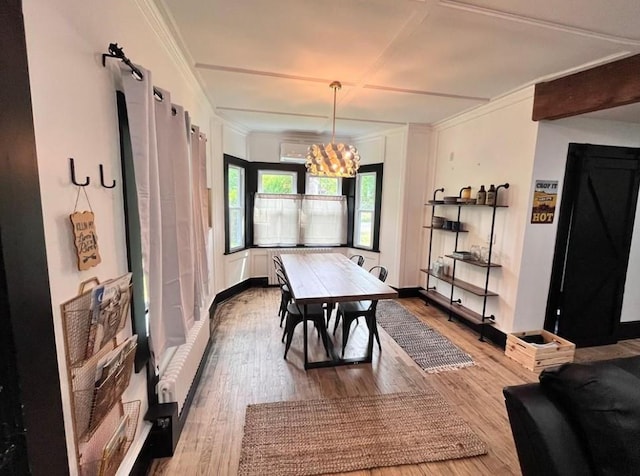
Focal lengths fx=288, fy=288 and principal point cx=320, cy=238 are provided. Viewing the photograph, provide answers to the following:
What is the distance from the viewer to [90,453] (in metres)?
1.13

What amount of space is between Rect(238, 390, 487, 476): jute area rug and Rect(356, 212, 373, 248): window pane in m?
3.23

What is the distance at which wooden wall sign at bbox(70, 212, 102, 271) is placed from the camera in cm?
103

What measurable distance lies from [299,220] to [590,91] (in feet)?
13.2

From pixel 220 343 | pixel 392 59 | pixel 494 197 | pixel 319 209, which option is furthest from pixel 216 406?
pixel 319 209

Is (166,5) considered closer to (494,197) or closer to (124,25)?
(124,25)

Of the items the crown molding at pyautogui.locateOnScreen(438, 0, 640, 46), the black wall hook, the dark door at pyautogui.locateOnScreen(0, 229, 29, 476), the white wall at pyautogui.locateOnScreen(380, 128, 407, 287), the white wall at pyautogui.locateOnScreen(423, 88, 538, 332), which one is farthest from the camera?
the white wall at pyautogui.locateOnScreen(380, 128, 407, 287)

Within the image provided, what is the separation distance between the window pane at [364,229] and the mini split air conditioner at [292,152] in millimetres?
1503

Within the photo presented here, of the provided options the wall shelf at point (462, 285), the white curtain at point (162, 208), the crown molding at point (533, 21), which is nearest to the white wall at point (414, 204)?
the wall shelf at point (462, 285)

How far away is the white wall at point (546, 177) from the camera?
2883 mm

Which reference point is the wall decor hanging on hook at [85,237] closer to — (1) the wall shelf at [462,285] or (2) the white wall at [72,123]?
(2) the white wall at [72,123]

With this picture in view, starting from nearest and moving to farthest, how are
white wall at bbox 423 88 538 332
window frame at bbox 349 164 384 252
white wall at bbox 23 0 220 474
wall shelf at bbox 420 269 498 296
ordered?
1. white wall at bbox 23 0 220 474
2. white wall at bbox 423 88 538 332
3. wall shelf at bbox 420 269 498 296
4. window frame at bbox 349 164 384 252

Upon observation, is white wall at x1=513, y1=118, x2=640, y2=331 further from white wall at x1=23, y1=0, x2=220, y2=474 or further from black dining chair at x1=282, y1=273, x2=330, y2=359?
white wall at x1=23, y1=0, x2=220, y2=474

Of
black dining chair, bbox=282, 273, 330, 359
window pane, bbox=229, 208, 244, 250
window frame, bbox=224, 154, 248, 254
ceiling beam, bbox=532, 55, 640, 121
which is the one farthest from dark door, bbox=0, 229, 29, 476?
window pane, bbox=229, 208, 244, 250

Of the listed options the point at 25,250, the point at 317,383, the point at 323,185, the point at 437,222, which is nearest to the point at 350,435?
the point at 317,383
